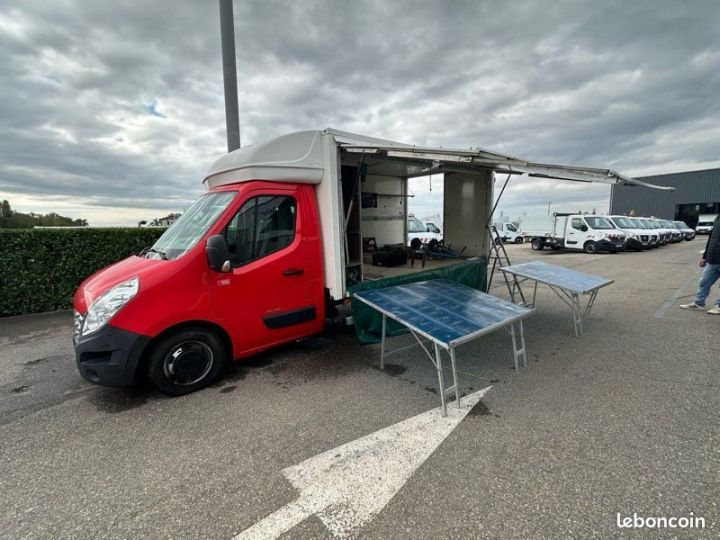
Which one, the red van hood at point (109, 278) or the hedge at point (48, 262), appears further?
the hedge at point (48, 262)

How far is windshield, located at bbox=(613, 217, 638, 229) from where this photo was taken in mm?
17922

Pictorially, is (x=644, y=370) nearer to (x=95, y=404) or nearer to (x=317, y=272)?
(x=317, y=272)

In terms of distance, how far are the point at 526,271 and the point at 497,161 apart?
2.10 m

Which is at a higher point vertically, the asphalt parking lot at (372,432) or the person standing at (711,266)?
the person standing at (711,266)

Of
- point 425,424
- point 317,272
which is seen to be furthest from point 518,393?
point 317,272

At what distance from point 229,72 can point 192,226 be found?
15.1ft

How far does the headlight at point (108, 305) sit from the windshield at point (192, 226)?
19.0 inches

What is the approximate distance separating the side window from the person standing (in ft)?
22.2

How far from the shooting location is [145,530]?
6.03ft

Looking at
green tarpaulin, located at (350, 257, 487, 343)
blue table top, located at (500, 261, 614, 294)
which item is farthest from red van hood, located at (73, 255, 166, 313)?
blue table top, located at (500, 261, 614, 294)

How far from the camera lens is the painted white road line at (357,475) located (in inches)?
73.5

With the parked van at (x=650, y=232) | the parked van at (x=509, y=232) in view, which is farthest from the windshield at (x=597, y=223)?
the parked van at (x=509, y=232)

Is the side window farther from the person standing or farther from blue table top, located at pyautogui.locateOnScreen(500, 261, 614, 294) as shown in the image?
the person standing

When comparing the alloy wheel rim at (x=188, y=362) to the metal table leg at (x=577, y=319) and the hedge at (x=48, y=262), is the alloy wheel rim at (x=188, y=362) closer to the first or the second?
the metal table leg at (x=577, y=319)
